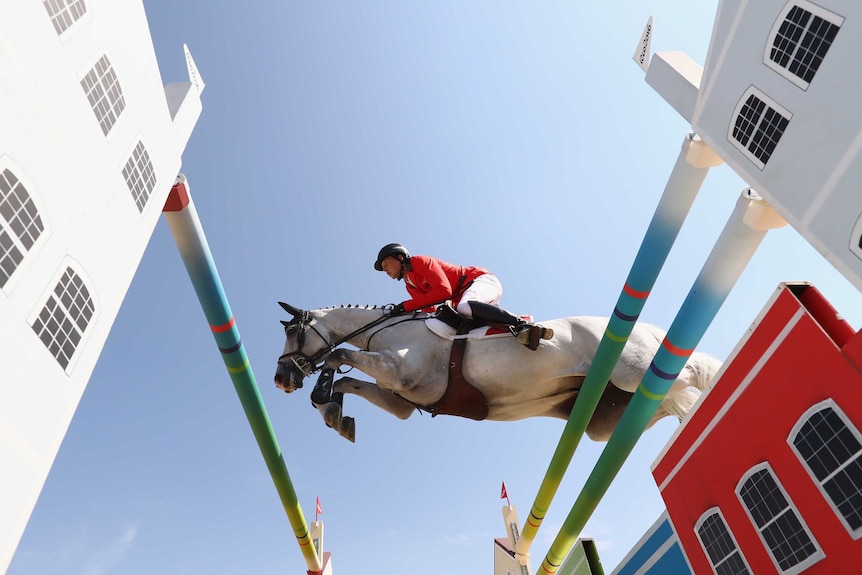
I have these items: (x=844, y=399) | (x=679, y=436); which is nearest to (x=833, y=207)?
(x=844, y=399)

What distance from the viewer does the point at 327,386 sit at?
7.57 meters

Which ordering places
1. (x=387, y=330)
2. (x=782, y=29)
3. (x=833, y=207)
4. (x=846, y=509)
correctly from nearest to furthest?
(x=846, y=509) < (x=833, y=207) < (x=782, y=29) < (x=387, y=330)

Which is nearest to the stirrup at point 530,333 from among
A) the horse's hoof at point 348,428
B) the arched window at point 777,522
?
the horse's hoof at point 348,428

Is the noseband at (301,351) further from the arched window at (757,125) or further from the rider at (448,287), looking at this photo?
the arched window at (757,125)

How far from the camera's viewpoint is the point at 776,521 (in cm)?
518

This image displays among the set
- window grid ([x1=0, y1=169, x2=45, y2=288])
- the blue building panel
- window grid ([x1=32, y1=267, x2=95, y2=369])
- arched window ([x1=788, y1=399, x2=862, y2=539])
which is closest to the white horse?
the blue building panel

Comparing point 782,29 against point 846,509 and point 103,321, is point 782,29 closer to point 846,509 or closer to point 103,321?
point 846,509

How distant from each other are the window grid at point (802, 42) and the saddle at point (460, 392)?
4362mm

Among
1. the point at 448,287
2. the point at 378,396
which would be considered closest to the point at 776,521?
the point at 448,287

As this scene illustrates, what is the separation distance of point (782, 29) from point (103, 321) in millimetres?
7190

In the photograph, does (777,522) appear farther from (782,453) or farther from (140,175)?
(140,175)

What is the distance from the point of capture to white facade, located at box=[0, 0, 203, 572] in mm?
4586

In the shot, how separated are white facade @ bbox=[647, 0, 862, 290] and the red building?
0.66 metres

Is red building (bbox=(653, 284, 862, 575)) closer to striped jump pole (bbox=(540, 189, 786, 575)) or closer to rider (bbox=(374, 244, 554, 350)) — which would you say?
striped jump pole (bbox=(540, 189, 786, 575))
